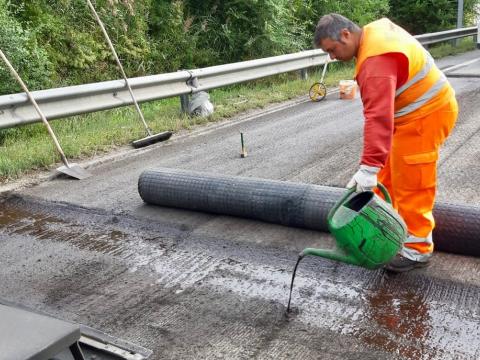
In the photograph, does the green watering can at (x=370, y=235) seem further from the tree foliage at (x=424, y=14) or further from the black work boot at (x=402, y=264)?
the tree foliage at (x=424, y=14)

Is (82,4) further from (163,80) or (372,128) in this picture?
(372,128)

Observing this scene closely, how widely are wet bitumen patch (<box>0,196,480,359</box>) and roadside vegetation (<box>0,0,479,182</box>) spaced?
82.2 inches

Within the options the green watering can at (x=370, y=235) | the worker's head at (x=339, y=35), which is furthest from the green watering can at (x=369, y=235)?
the worker's head at (x=339, y=35)

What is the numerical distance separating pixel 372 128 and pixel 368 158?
15 centimetres

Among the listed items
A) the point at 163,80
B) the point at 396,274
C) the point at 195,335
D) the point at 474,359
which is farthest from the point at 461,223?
the point at 163,80

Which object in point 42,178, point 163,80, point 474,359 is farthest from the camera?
point 163,80

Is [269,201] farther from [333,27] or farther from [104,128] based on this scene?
[104,128]

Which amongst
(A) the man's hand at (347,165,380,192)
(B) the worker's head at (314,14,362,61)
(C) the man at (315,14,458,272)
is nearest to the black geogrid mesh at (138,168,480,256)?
(C) the man at (315,14,458,272)

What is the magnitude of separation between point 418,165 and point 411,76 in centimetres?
48

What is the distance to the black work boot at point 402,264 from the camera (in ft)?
10.7

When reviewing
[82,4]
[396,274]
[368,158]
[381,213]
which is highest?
[82,4]

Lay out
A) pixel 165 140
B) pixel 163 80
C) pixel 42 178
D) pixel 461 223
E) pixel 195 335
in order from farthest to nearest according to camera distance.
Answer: pixel 163 80 < pixel 165 140 < pixel 42 178 < pixel 461 223 < pixel 195 335

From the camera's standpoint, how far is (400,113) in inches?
123

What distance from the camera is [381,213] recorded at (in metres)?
2.84
